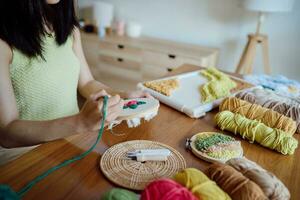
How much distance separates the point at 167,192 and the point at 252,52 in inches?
76.0

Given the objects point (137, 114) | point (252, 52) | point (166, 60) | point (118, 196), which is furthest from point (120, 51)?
point (118, 196)

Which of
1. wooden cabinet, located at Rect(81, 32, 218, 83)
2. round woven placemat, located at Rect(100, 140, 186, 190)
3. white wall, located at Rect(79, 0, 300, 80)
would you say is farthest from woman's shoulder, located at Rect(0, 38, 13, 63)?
white wall, located at Rect(79, 0, 300, 80)

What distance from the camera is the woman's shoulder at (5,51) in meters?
0.79

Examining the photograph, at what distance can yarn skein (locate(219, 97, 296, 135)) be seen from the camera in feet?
2.64

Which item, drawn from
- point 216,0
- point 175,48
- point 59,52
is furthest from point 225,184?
point 216,0

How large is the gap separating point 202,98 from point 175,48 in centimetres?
145

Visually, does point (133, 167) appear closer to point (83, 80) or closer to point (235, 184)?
point (235, 184)

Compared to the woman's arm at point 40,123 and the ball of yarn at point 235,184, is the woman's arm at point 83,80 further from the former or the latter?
the ball of yarn at point 235,184

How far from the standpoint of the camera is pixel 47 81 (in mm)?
933

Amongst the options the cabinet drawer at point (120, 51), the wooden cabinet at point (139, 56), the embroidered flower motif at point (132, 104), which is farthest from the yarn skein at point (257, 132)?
the cabinet drawer at point (120, 51)

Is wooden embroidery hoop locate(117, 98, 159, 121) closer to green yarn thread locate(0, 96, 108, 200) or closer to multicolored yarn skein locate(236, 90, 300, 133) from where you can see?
green yarn thread locate(0, 96, 108, 200)

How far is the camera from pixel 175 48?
94.9 inches

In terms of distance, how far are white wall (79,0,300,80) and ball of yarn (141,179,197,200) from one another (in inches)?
84.1

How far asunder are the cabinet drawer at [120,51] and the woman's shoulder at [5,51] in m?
1.67
